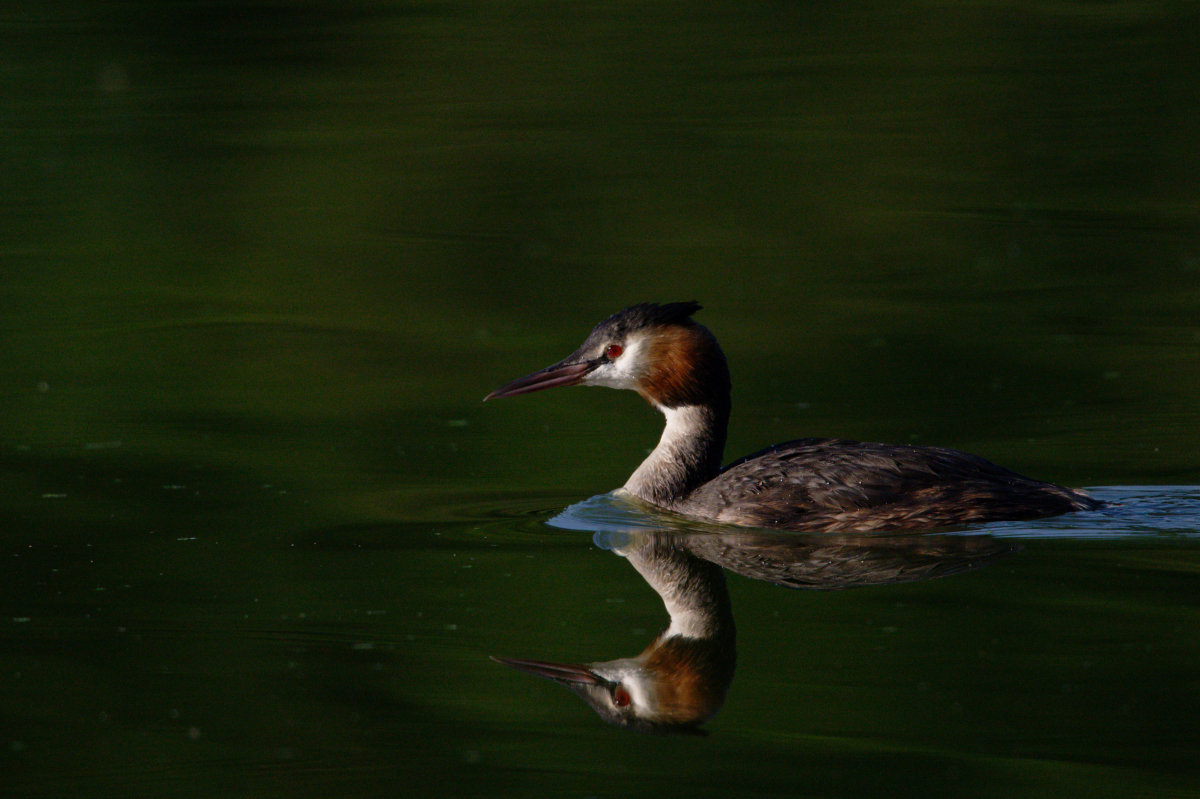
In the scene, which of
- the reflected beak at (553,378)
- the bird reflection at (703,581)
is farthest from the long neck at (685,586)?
the reflected beak at (553,378)

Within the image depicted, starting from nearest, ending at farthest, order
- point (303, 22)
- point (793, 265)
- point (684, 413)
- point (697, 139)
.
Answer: point (684, 413)
point (793, 265)
point (697, 139)
point (303, 22)

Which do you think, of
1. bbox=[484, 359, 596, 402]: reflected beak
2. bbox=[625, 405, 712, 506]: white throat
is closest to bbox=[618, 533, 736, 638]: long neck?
bbox=[625, 405, 712, 506]: white throat

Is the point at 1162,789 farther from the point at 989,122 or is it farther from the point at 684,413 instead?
the point at 989,122

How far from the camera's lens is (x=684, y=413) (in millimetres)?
8430

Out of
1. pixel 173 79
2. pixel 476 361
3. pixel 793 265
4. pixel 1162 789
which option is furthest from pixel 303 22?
pixel 1162 789

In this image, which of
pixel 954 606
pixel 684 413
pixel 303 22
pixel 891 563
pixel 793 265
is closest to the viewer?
pixel 954 606

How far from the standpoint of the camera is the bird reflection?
568 centimetres

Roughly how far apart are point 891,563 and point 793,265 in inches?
241

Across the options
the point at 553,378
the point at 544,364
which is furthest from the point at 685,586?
→ the point at 544,364

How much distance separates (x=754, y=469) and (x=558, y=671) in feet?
7.52

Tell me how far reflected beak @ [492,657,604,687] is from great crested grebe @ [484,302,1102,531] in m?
2.03

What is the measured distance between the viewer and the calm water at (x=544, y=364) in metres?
5.42

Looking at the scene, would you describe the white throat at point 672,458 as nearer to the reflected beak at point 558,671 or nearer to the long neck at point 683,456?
the long neck at point 683,456

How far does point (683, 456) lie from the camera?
830cm
